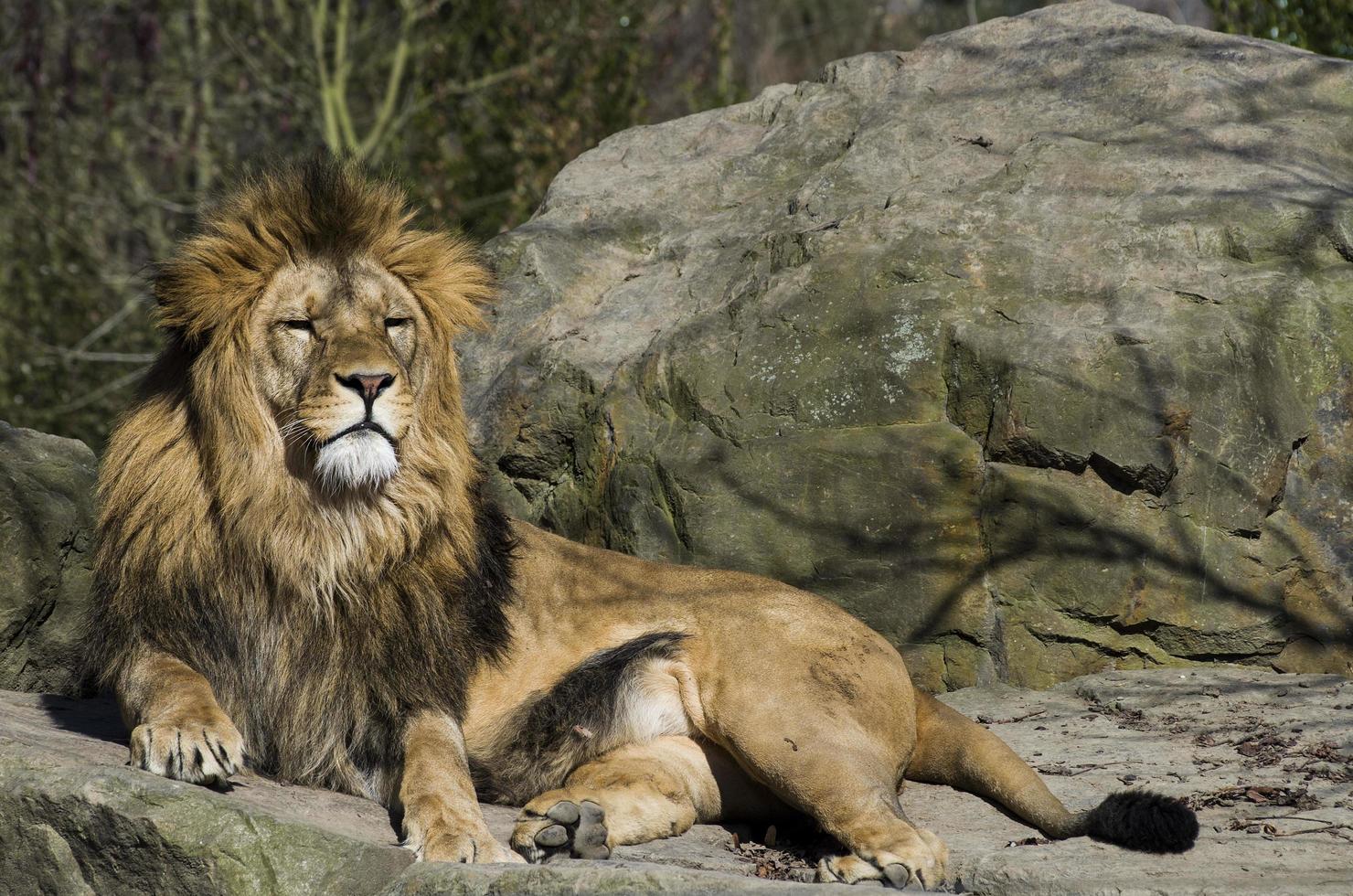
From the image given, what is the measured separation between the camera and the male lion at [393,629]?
4043 millimetres

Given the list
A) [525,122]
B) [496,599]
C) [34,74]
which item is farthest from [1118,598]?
[34,74]

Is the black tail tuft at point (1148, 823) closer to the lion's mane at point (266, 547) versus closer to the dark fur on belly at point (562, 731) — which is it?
the dark fur on belly at point (562, 731)

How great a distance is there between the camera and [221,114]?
49.0 ft

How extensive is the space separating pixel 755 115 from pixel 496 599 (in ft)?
12.8

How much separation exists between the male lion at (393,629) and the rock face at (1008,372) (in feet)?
3.72

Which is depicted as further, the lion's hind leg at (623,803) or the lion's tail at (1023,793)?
the lion's hind leg at (623,803)

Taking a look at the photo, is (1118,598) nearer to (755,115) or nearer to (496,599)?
(496,599)

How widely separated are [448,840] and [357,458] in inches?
41.6

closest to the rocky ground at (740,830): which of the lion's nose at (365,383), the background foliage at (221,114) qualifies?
the lion's nose at (365,383)

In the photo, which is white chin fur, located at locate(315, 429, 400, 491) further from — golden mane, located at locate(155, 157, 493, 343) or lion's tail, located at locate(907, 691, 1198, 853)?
lion's tail, located at locate(907, 691, 1198, 853)

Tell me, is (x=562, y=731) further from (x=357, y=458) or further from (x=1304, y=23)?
(x=1304, y=23)

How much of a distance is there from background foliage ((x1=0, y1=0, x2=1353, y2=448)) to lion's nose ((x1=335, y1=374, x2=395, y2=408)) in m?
8.77

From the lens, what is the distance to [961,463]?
18.6 feet

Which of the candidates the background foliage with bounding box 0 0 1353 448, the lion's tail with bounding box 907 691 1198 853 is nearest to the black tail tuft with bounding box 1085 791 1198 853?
the lion's tail with bounding box 907 691 1198 853
